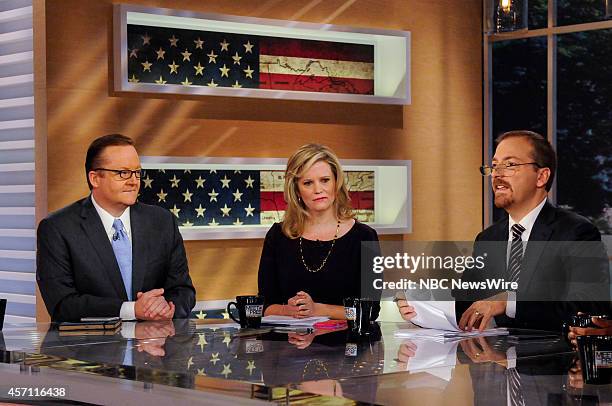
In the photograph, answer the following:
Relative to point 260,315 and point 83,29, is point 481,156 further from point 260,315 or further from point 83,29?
point 260,315

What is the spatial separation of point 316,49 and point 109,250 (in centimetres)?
255

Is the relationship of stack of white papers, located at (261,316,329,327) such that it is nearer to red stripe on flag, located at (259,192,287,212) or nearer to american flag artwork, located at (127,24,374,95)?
american flag artwork, located at (127,24,374,95)

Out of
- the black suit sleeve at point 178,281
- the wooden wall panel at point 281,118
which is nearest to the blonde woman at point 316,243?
the black suit sleeve at point 178,281

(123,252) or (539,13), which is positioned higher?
(539,13)

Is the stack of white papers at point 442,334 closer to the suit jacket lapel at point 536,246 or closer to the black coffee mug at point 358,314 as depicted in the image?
the black coffee mug at point 358,314

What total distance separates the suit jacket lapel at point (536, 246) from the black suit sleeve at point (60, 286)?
4.58ft

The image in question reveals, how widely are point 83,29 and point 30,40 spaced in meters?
0.25

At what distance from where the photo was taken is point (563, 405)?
1986 millimetres

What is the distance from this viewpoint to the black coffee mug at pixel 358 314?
313 centimetres

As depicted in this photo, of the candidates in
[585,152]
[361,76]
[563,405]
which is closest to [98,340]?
[563,405]

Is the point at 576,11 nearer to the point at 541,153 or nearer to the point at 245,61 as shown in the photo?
the point at 245,61

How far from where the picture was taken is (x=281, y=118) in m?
5.90

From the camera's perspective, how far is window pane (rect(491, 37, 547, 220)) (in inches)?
279

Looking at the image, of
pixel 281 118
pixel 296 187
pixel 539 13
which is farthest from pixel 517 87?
pixel 296 187
